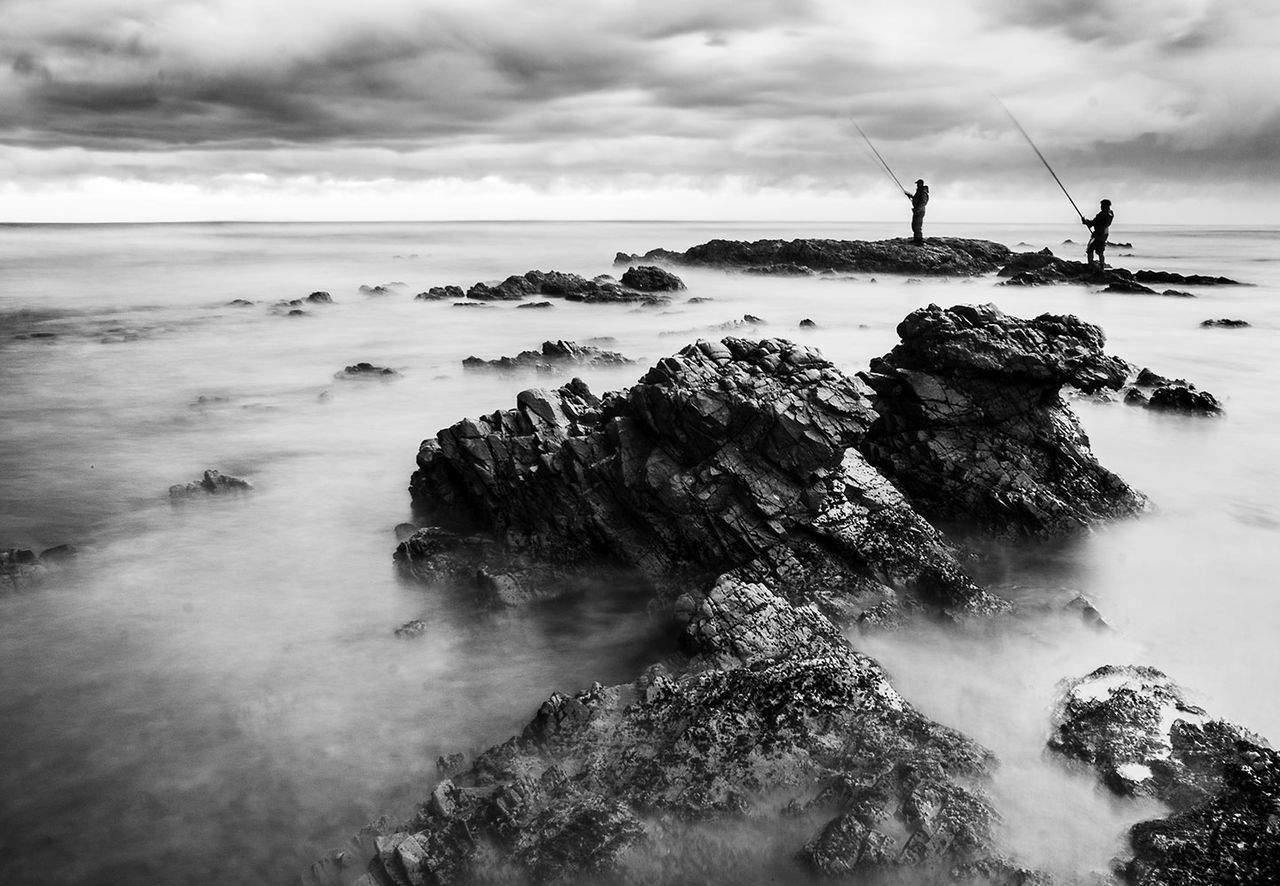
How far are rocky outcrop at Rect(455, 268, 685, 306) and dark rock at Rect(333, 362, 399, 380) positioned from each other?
14.8 m

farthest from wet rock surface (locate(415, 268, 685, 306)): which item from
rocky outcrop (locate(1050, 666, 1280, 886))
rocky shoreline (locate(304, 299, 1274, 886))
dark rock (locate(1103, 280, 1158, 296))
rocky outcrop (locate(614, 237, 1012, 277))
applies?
rocky outcrop (locate(1050, 666, 1280, 886))

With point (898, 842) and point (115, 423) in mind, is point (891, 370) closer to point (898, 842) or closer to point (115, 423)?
point (898, 842)

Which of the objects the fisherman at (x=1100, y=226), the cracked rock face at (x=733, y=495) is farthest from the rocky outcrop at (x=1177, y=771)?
the fisherman at (x=1100, y=226)

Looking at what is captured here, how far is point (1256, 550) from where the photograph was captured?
11.0 m

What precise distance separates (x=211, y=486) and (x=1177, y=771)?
1328 cm

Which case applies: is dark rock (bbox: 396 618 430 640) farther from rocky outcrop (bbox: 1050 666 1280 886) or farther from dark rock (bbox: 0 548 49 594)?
rocky outcrop (bbox: 1050 666 1280 886)

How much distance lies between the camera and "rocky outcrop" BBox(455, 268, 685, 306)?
36281 mm

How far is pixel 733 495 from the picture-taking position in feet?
32.3

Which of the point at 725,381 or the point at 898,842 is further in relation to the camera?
the point at 725,381

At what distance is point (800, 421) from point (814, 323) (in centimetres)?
1946

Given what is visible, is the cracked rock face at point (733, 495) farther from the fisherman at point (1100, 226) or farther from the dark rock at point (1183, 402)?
the fisherman at point (1100, 226)

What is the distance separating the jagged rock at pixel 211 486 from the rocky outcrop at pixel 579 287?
23.3 meters

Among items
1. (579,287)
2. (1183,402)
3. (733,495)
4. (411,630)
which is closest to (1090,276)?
(579,287)

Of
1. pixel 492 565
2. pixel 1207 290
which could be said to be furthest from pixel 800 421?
pixel 1207 290
